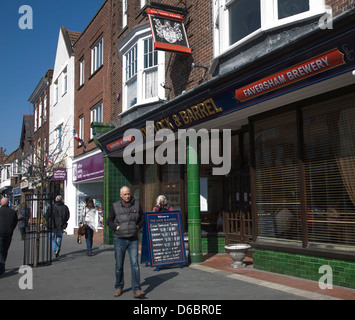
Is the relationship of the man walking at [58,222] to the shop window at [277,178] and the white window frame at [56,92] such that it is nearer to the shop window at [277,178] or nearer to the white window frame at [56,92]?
the shop window at [277,178]

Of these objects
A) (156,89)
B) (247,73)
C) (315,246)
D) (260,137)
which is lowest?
(315,246)

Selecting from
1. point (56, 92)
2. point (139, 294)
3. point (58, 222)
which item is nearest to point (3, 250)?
point (58, 222)

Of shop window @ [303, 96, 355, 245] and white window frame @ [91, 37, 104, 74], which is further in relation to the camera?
white window frame @ [91, 37, 104, 74]

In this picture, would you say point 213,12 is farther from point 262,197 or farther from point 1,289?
point 1,289

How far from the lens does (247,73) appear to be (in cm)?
742

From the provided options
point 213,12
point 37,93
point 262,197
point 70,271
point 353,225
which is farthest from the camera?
point 37,93

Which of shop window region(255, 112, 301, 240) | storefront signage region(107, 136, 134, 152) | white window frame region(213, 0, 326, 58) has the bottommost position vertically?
shop window region(255, 112, 301, 240)

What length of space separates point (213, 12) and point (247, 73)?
311 centimetres

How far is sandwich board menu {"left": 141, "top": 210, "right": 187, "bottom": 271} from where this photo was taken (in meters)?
8.68

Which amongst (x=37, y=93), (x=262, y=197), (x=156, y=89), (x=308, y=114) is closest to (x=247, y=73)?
(x=308, y=114)

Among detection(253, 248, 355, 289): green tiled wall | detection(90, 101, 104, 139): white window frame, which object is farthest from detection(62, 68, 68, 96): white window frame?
detection(253, 248, 355, 289): green tiled wall

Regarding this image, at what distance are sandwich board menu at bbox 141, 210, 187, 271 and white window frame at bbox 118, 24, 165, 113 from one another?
4.34 metres

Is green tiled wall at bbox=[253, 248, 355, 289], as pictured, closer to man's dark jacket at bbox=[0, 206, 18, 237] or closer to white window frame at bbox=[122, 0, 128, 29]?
man's dark jacket at bbox=[0, 206, 18, 237]

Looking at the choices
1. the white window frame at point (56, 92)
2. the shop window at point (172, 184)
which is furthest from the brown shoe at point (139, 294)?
the white window frame at point (56, 92)
